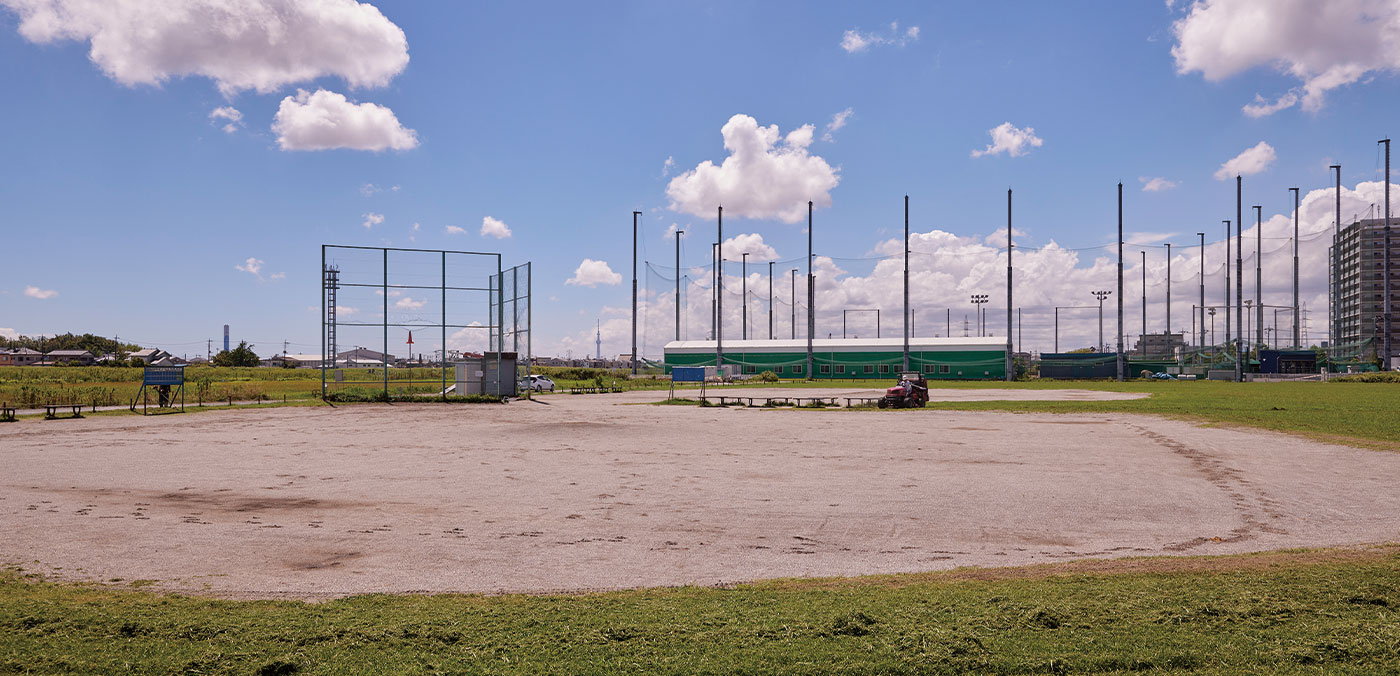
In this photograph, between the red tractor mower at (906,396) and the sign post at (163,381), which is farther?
the red tractor mower at (906,396)

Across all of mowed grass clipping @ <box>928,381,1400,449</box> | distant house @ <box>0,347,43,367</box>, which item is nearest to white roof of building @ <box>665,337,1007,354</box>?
mowed grass clipping @ <box>928,381,1400,449</box>

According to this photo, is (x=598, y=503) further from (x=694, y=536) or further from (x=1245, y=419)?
(x=1245, y=419)

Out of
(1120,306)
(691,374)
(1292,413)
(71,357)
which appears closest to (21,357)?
(71,357)

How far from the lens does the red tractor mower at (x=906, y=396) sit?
34534 mm

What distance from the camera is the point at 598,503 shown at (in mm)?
10898

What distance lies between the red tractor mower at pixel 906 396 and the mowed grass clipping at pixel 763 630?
28.5 meters

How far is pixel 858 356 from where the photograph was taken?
93625 mm

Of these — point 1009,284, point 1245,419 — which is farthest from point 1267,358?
point 1245,419

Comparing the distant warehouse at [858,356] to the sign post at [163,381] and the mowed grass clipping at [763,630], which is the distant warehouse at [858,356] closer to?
the sign post at [163,381]

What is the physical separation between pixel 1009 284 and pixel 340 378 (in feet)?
211

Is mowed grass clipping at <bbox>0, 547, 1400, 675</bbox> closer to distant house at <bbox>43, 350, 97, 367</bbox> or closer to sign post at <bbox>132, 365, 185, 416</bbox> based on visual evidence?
sign post at <bbox>132, 365, 185, 416</bbox>

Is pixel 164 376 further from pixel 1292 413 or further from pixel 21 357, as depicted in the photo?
pixel 21 357

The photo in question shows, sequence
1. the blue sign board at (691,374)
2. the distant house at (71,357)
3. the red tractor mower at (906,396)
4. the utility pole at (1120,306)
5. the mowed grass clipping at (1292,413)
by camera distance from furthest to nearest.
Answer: the distant house at (71,357)
the utility pole at (1120,306)
the blue sign board at (691,374)
the red tractor mower at (906,396)
the mowed grass clipping at (1292,413)

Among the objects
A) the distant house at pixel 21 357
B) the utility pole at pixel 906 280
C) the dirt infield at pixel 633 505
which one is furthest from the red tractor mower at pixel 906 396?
the distant house at pixel 21 357
